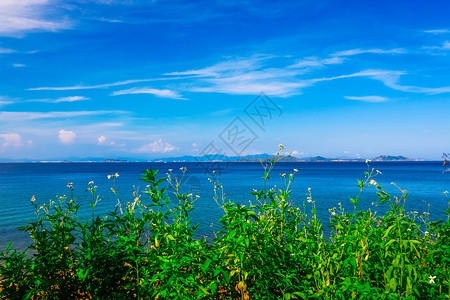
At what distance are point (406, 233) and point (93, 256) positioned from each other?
4.24m

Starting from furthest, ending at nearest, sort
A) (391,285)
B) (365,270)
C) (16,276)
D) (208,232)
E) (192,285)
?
1. (208,232)
2. (365,270)
3. (16,276)
4. (192,285)
5. (391,285)

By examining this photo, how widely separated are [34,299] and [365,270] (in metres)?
4.19

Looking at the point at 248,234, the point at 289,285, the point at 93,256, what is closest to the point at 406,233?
the point at 289,285

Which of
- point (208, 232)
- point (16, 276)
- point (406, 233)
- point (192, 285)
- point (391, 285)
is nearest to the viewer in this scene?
point (391, 285)

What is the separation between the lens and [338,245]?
429 centimetres

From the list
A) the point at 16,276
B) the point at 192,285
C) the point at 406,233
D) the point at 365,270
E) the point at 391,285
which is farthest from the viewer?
the point at 406,233

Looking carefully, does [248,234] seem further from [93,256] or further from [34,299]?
[34,299]

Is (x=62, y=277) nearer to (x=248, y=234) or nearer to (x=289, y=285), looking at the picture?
(x=248, y=234)

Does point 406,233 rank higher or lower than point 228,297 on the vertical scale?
higher

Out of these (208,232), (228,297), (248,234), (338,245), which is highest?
(248,234)

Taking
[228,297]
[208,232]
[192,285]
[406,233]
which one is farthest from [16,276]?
[208,232]

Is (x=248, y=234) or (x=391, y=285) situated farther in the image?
(x=248, y=234)

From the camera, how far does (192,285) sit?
3152 mm

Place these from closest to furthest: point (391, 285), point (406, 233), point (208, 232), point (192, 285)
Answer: point (391, 285), point (192, 285), point (406, 233), point (208, 232)
